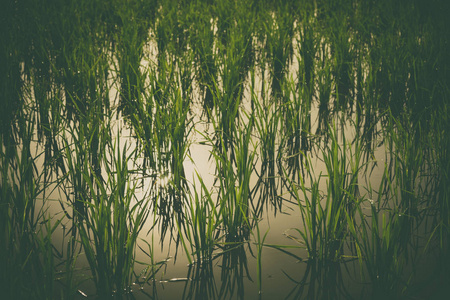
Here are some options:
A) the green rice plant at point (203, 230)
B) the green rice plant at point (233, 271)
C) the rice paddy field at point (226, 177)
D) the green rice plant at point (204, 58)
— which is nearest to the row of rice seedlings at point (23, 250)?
the rice paddy field at point (226, 177)

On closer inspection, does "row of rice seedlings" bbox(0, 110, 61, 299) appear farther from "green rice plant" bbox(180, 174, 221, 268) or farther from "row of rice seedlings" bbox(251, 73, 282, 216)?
"row of rice seedlings" bbox(251, 73, 282, 216)

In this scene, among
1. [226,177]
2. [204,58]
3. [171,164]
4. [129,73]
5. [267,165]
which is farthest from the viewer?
[204,58]

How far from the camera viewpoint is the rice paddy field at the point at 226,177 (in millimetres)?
1200

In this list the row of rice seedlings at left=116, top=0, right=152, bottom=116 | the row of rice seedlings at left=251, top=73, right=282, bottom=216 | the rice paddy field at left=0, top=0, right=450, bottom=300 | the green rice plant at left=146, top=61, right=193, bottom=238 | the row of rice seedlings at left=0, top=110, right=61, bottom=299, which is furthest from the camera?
the row of rice seedlings at left=116, top=0, right=152, bottom=116

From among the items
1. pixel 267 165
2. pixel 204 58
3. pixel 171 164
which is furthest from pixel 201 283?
pixel 204 58

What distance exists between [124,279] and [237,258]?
1.25 feet

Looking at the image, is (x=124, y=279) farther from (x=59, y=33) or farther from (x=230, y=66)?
(x=59, y=33)

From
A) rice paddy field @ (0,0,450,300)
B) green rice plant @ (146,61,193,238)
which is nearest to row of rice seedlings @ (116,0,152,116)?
rice paddy field @ (0,0,450,300)

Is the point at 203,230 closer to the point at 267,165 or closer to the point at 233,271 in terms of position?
the point at 233,271

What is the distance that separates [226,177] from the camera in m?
1.49

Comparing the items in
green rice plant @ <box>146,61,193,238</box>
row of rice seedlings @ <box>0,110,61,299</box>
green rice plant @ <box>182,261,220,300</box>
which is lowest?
green rice plant @ <box>182,261,220,300</box>

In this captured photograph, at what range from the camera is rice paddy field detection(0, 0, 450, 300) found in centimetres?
120

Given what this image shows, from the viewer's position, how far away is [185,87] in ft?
8.03

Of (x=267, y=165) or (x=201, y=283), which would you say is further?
(x=267, y=165)
